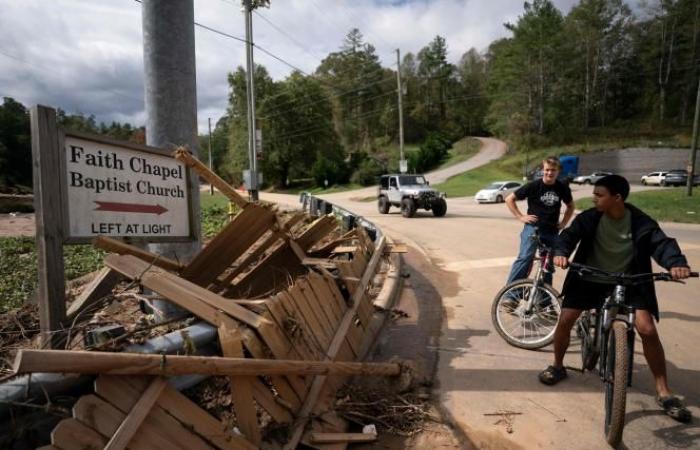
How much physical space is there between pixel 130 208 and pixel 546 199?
4.28 metres

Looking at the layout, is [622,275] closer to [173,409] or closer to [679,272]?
[679,272]

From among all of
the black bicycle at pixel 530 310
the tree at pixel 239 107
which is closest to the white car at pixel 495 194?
the black bicycle at pixel 530 310

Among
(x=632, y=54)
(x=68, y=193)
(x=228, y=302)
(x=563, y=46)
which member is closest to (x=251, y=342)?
(x=228, y=302)

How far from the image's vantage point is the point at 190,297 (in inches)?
96.3

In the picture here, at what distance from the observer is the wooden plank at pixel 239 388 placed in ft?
7.82

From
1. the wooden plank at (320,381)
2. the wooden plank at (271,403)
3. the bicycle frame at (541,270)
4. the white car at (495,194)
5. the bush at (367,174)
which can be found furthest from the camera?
the bush at (367,174)

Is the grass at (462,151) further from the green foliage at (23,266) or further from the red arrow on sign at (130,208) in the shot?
the red arrow on sign at (130,208)

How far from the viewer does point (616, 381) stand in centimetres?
288

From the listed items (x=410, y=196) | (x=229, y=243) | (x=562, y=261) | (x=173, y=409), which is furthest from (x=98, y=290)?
(x=410, y=196)

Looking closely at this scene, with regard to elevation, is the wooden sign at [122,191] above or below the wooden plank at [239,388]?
above

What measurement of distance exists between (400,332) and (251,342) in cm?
293

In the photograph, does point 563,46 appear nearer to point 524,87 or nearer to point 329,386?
point 524,87

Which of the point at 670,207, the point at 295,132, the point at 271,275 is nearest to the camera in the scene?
the point at 271,275

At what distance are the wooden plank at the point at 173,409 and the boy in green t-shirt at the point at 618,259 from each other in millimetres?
2592
